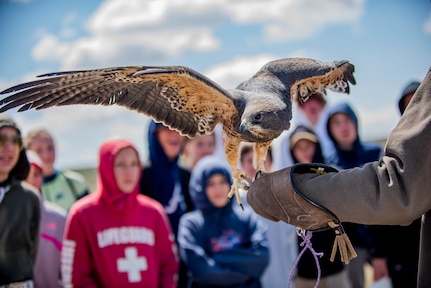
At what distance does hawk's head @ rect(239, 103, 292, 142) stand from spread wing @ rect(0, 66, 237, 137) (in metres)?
0.22

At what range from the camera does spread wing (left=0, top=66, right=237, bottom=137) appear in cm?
262

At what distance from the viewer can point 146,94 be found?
2.94 m

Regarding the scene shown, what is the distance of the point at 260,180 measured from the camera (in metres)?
2.24

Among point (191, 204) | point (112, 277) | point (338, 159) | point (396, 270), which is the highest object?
point (338, 159)

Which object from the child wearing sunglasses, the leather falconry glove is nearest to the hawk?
the leather falconry glove

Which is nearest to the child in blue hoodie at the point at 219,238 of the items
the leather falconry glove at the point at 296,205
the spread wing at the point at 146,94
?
the spread wing at the point at 146,94

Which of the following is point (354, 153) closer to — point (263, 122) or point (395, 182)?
point (263, 122)

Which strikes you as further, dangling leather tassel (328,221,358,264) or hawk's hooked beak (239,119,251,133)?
→ hawk's hooked beak (239,119,251,133)

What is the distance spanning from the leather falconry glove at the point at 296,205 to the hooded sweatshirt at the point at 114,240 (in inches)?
76.9

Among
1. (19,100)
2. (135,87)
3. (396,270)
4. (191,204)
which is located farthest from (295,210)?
(191,204)

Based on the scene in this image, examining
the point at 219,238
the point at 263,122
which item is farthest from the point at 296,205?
the point at 219,238

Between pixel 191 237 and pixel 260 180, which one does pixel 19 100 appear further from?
pixel 191 237

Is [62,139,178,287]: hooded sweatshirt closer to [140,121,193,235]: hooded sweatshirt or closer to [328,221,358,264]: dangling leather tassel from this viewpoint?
[140,121,193,235]: hooded sweatshirt

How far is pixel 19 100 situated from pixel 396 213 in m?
1.93
